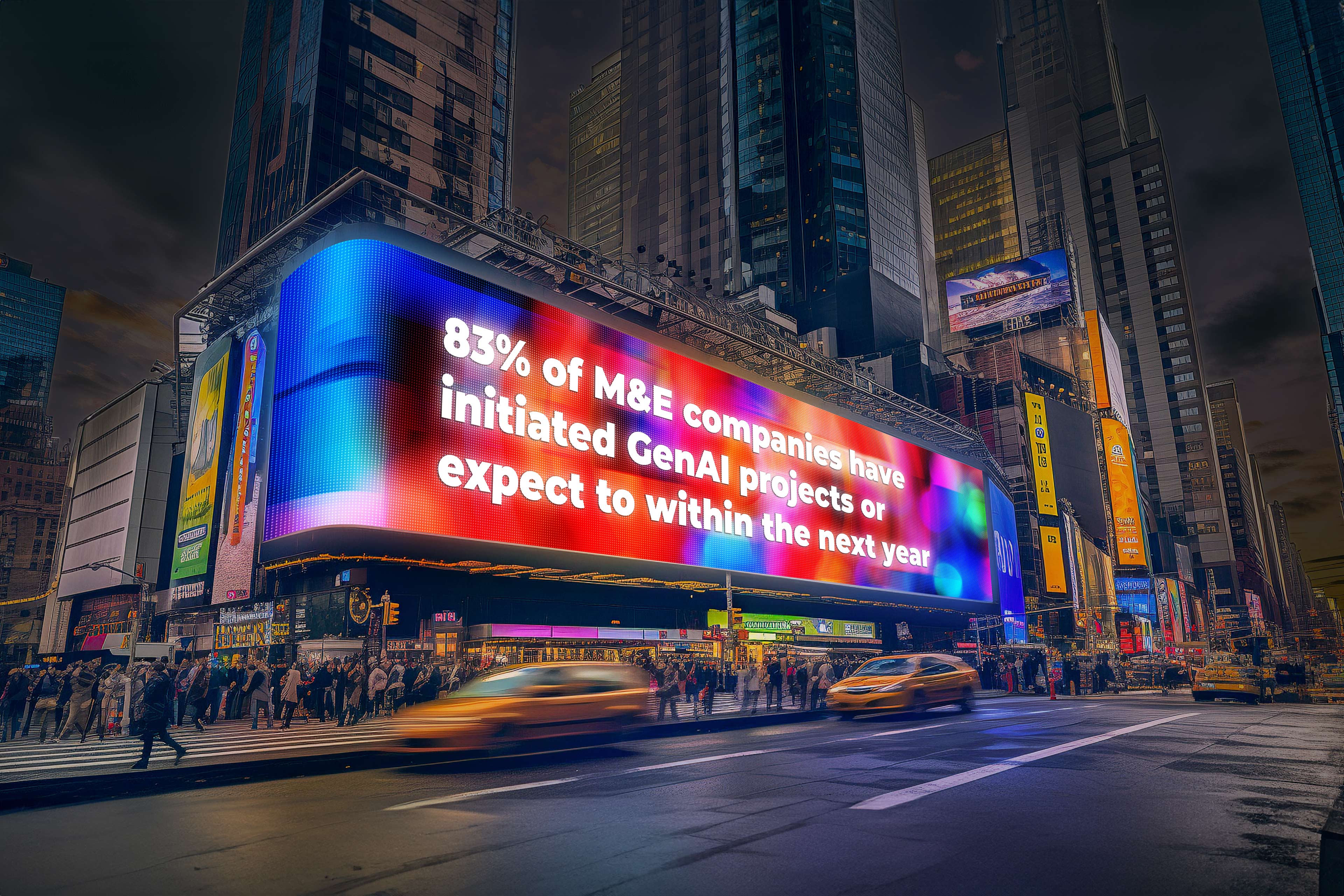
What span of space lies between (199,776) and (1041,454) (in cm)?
8544

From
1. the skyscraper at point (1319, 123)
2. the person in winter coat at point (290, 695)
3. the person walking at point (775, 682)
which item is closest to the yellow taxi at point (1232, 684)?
the person walking at point (775, 682)

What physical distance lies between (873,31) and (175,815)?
144057 millimetres

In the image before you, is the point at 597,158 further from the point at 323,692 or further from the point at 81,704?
the point at 81,704

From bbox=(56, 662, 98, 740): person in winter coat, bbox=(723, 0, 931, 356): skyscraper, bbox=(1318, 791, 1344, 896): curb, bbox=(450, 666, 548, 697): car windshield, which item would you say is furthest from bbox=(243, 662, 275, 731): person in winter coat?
bbox=(723, 0, 931, 356): skyscraper

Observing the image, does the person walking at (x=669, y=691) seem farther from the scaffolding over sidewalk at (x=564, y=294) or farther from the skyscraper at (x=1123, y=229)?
the skyscraper at (x=1123, y=229)

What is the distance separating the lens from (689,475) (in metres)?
33.9

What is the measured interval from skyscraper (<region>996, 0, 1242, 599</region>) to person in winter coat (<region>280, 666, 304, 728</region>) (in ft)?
493

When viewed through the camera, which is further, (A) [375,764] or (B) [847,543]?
(B) [847,543]

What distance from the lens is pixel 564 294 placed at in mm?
32375

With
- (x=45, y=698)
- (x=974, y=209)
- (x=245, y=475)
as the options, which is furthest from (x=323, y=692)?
(x=974, y=209)

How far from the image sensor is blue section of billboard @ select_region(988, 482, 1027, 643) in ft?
182

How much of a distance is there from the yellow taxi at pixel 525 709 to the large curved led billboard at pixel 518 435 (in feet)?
40.1

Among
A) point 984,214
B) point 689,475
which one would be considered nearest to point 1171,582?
point 984,214

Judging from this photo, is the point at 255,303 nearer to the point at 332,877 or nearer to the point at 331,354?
the point at 331,354
